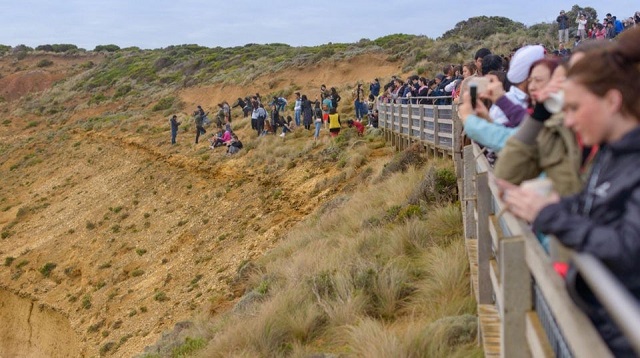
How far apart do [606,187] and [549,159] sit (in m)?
0.78

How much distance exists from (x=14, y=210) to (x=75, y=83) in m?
42.6

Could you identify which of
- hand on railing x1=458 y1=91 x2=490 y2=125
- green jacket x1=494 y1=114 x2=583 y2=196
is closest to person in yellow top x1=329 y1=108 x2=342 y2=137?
hand on railing x1=458 y1=91 x2=490 y2=125

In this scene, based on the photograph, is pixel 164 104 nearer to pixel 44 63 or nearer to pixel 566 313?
pixel 44 63

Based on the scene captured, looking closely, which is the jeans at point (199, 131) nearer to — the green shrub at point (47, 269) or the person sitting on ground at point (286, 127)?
the person sitting on ground at point (286, 127)

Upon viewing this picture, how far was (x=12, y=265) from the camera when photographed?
2656 centimetres

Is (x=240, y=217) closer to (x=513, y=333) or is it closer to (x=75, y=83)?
(x=513, y=333)

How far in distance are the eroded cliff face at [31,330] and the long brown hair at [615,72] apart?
1831cm

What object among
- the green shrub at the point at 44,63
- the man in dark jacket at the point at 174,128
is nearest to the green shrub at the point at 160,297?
the man in dark jacket at the point at 174,128

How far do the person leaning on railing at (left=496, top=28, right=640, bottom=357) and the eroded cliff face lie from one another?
1821 centimetres

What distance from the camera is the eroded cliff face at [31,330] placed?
65.5 ft

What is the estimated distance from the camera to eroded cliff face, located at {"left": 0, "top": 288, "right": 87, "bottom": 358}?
65.5ft

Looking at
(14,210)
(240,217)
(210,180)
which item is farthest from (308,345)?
(14,210)

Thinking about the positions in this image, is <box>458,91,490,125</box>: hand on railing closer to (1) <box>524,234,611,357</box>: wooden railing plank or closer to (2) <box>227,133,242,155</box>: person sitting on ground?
(1) <box>524,234,611,357</box>: wooden railing plank

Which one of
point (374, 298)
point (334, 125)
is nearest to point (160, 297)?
point (334, 125)
